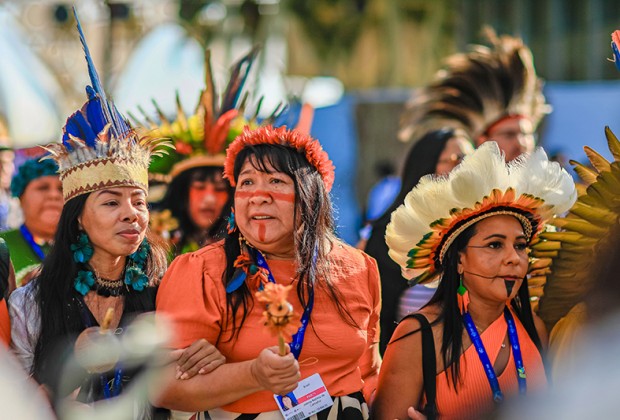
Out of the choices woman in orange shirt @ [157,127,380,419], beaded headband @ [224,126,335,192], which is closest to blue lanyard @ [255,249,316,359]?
woman in orange shirt @ [157,127,380,419]

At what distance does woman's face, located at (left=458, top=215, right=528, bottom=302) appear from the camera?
3.69 meters

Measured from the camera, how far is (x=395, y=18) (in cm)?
1481

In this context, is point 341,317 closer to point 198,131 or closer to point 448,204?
point 448,204

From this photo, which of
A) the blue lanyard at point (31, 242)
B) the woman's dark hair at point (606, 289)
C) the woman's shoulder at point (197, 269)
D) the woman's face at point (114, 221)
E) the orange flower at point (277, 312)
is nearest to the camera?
the woman's dark hair at point (606, 289)

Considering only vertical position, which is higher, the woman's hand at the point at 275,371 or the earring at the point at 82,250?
the earring at the point at 82,250

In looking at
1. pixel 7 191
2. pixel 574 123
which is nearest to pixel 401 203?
pixel 7 191

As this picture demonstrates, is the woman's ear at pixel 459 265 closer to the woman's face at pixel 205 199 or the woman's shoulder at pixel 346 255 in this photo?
the woman's shoulder at pixel 346 255

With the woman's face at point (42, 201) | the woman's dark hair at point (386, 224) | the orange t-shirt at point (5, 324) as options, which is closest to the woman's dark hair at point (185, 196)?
the woman's face at point (42, 201)

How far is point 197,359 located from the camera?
336 cm

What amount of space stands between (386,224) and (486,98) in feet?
7.00

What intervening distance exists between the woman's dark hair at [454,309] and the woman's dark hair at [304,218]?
33 cm

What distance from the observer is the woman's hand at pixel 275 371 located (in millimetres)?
3123

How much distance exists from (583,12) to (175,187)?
9.49 metres

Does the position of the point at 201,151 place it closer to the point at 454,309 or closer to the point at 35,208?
the point at 35,208
